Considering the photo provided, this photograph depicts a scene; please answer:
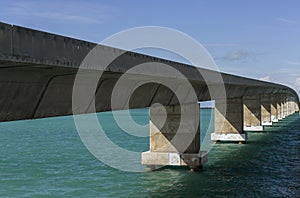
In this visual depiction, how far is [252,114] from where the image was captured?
7269cm

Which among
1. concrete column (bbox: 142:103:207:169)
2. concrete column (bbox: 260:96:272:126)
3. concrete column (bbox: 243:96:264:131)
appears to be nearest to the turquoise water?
concrete column (bbox: 142:103:207:169)

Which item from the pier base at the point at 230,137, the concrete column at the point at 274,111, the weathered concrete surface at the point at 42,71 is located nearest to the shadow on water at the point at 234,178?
the weathered concrete surface at the point at 42,71

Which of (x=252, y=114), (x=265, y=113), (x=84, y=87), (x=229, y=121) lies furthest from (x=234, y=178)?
(x=265, y=113)

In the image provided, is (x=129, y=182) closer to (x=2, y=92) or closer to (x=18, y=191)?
(x=18, y=191)

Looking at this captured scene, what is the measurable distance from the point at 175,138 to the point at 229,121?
2457 cm

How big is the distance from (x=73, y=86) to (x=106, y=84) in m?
2.84

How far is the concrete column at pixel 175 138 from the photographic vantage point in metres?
32.0

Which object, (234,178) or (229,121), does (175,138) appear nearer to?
(234,178)

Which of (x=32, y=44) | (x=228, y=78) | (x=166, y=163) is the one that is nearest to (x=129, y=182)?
(x=166, y=163)

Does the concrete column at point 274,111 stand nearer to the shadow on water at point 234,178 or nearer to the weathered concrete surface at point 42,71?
the shadow on water at point 234,178

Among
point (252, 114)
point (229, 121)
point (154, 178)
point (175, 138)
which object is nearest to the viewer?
point (154, 178)

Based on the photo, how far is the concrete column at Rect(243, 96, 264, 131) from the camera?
7200 cm

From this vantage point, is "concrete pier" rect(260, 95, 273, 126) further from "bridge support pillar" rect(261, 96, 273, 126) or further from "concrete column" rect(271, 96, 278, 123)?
"concrete column" rect(271, 96, 278, 123)

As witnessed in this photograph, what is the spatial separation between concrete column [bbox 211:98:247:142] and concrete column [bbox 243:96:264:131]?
16449mm
